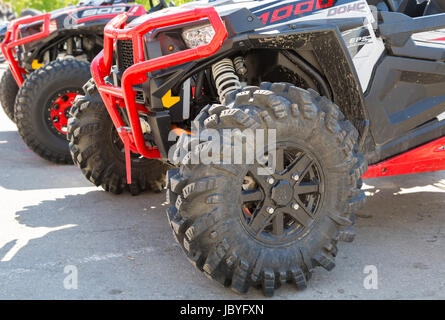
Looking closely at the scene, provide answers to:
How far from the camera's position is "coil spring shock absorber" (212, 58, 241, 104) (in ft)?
12.5

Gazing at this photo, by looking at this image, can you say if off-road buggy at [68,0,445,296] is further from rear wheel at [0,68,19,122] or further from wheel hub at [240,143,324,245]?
rear wheel at [0,68,19,122]

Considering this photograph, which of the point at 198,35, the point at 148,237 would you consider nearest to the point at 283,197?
the point at 198,35

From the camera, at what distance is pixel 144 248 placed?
4086 millimetres

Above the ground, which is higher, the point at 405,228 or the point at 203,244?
the point at 203,244

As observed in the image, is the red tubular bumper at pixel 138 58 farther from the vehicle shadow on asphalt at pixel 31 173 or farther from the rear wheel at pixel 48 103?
the rear wheel at pixel 48 103

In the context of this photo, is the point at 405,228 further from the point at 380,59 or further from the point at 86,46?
the point at 86,46

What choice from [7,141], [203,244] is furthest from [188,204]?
[7,141]

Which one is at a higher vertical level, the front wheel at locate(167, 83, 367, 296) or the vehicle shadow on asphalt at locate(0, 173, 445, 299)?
the front wheel at locate(167, 83, 367, 296)

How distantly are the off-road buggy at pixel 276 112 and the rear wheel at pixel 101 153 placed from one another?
0.83m

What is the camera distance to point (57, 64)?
670 cm

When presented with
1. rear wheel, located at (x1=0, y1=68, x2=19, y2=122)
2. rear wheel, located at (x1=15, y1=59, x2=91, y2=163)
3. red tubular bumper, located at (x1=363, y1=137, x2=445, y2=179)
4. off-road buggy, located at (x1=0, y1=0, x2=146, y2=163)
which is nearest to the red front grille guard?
red tubular bumper, located at (x1=363, y1=137, x2=445, y2=179)

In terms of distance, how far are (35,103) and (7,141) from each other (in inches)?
70.5

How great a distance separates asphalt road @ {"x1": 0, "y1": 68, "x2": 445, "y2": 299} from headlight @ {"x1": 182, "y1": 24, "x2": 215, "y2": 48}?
1.41 m

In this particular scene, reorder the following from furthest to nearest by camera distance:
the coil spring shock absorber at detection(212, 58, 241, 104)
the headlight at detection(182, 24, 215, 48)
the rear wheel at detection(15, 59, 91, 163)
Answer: the rear wheel at detection(15, 59, 91, 163)
the coil spring shock absorber at detection(212, 58, 241, 104)
the headlight at detection(182, 24, 215, 48)
